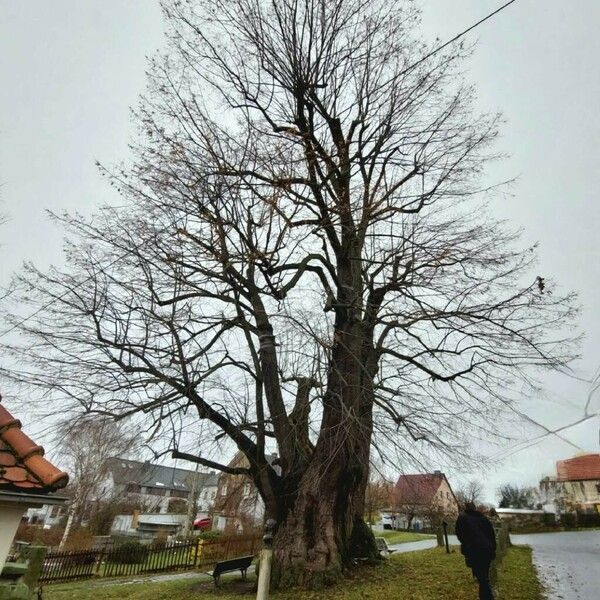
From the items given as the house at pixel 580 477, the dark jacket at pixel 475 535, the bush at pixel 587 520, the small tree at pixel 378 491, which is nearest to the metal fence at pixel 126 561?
the small tree at pixel 378 491

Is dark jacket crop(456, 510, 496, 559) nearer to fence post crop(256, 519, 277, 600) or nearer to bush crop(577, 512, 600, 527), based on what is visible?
fence post crop(256, 519, 277, 600)

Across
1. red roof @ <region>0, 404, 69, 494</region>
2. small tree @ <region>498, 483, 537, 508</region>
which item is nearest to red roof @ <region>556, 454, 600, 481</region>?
small tree @ <region>498, 483, 537, 508</region>

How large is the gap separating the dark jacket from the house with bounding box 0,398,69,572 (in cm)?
544

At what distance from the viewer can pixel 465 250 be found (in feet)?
27.5

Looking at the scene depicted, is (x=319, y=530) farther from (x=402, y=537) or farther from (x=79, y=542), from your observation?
(x=402, y=537)

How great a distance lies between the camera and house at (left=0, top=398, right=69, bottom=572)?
403 cm

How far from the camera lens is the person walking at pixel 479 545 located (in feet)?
18.8

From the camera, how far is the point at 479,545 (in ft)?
19.5

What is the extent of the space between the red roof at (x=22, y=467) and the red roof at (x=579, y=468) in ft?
15.6

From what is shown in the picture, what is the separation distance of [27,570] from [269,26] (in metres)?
11.2

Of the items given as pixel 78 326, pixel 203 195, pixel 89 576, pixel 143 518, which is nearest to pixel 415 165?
pixel 203 195

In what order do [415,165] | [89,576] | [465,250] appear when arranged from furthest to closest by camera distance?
[89,576], [415,165], [465,250]

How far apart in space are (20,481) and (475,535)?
5929mm

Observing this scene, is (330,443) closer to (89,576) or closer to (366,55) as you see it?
(366,55)
